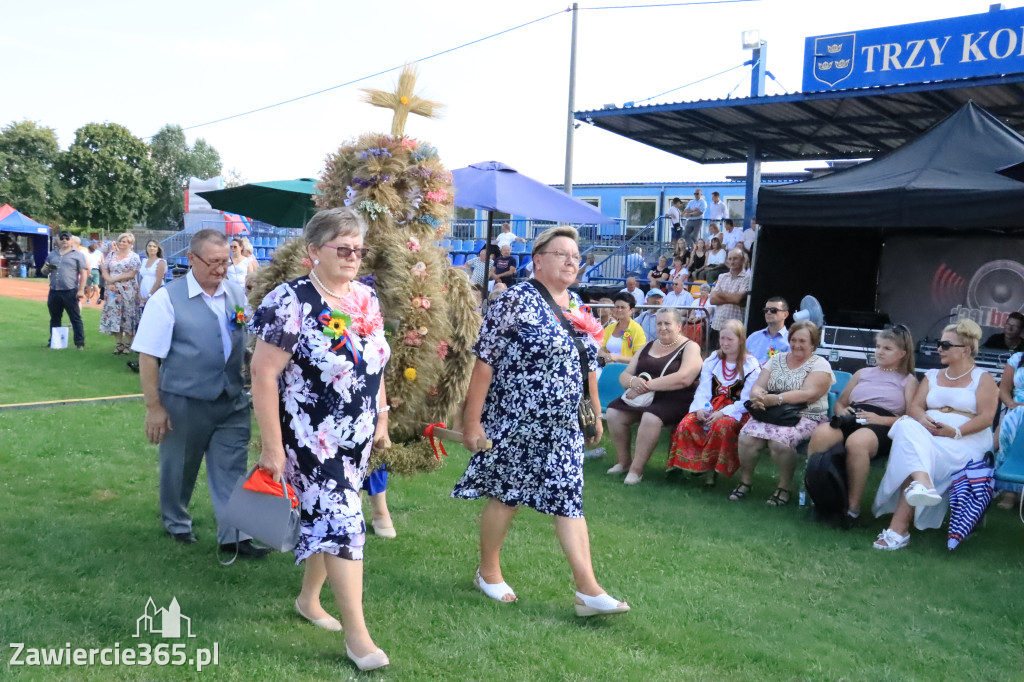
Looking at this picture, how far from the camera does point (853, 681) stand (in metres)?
3.50

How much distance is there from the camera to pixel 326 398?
10.8ft

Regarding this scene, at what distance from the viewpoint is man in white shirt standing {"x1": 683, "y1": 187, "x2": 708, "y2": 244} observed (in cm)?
1784

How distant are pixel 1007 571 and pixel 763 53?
12035mm

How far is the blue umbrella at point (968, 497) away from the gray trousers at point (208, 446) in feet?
13.7

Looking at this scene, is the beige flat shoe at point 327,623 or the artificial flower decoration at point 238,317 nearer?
the beige flat shoe at point 327,623

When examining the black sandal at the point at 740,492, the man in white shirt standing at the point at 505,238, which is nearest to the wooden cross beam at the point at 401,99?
the black sandal at the point at 740,492

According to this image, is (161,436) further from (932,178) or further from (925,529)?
(932,178)

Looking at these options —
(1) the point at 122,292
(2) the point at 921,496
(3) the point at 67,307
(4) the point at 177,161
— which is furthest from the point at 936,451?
(4) the point at 177,161

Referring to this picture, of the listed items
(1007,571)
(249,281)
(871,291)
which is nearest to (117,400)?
(249,281)

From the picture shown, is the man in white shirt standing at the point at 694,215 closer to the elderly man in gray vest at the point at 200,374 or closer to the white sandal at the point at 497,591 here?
the elderly man in gray vest at the point at 200,374

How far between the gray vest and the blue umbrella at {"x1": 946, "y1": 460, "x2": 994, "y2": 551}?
14.2ft

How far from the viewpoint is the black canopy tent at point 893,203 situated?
7.41 meters

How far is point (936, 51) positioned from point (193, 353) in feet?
40.3

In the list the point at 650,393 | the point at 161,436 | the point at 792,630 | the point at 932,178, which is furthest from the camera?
the point at 932,178
